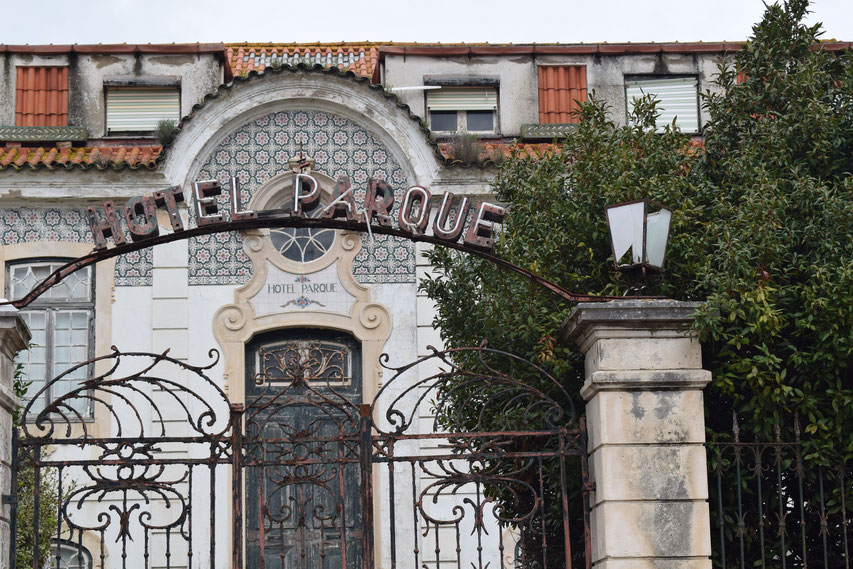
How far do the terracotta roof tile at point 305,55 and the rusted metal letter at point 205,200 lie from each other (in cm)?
1056

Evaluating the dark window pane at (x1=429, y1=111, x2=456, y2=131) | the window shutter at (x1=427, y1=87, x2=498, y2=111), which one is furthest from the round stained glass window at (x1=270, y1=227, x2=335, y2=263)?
the window shutter at (x1=427, y1=87, x2=498, y2=111)

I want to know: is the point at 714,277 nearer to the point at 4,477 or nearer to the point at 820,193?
the point at 820,193

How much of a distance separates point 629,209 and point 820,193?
1689 mm

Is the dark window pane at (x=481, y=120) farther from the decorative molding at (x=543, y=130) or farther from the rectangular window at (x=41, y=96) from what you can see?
the rectangular window at (x=41, y=96)

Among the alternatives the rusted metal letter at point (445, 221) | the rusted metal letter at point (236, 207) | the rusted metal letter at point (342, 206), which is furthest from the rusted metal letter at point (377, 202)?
the rusted metal letter at point (236, 207)

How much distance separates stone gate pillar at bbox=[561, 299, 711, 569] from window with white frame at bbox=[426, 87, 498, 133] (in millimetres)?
9610

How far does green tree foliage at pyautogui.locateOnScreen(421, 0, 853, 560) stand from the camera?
364 inches

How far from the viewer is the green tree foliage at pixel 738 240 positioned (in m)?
9.23

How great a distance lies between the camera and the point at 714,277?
9508mm

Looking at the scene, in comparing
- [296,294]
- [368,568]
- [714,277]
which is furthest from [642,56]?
[368,568]

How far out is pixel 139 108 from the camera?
18312 millimetres

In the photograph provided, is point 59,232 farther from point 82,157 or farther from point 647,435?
point 647,435

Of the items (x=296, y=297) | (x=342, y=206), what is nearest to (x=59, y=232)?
(x=296, y=297)

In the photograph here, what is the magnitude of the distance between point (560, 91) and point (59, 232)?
282 inches
